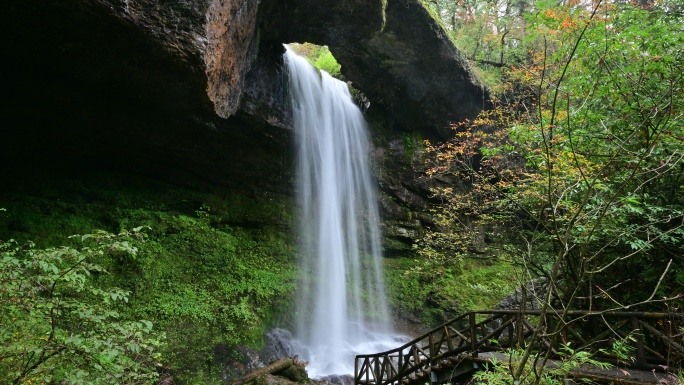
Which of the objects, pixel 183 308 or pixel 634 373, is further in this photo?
pixel 183 308

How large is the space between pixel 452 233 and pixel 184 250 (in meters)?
8.02

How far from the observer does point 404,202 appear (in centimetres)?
1511

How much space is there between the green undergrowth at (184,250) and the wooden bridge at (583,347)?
12.6 feet

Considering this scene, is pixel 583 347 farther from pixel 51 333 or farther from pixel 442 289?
pixel 442 289

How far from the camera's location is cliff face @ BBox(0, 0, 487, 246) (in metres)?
6.25

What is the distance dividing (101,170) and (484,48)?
16.5 m

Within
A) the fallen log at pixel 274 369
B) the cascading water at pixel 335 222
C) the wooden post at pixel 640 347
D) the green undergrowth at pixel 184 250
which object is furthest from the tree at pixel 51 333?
the cascading water at pixel 335 222

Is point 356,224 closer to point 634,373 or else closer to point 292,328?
point 292,328

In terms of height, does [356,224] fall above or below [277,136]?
below

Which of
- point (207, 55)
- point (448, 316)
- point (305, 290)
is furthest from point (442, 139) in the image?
point (207, 55)

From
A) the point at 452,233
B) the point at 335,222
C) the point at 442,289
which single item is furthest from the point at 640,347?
the point at 335,222

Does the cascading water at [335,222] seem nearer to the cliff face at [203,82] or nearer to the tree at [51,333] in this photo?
the cliff face at [203,82]

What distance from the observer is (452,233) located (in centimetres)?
1163

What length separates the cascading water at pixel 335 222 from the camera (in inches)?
487
